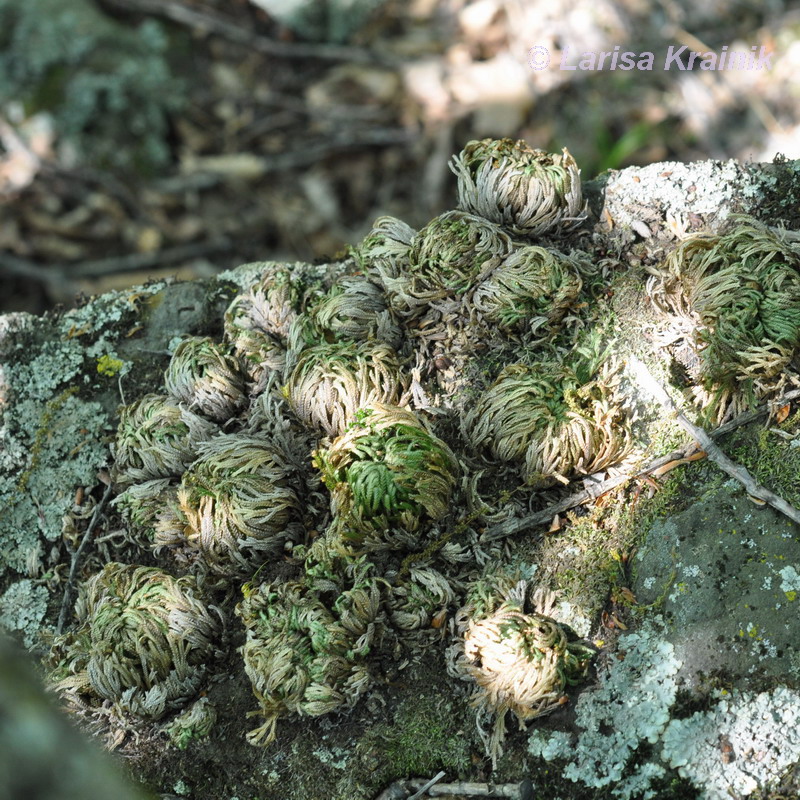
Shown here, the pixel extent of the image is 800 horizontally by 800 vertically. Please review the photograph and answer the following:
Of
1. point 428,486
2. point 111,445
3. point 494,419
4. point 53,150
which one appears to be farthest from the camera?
point 53,150

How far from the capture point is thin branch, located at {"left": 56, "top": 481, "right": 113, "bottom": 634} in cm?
313

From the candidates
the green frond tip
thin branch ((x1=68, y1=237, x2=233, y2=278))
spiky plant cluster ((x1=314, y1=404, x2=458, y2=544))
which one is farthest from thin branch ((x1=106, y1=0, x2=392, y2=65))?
spiky plant cluster ((x1=314, y1=404, x2=458, y2=544))

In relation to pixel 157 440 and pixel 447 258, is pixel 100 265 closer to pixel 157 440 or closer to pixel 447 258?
pixel 157 440

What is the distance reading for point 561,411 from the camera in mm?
2789

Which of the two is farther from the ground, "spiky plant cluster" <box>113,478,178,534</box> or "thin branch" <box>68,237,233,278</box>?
"spiky plant cluster" <box>113,478,178,534</box>

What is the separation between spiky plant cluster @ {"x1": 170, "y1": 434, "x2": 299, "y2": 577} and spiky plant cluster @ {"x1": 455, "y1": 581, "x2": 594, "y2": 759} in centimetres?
65

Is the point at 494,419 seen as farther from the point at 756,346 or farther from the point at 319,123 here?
the point at 319,123

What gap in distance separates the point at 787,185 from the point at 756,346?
2.67 feet

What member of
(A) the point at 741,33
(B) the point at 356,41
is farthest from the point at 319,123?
(A) the point at 741,33

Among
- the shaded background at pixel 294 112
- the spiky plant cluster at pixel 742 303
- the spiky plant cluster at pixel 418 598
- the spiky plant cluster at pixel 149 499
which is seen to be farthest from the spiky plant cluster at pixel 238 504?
the shaded background at pixel 294 112

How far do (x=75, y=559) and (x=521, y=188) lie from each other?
2.03 m

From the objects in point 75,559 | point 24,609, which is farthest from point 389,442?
point 24,609

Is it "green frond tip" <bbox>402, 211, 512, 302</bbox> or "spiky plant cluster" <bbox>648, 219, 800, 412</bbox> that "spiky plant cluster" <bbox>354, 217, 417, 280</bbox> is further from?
"spiky plant cluster" <bbox>648, 219, 800, 412</bbox>

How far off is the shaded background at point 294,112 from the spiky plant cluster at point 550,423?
3.61 meters
